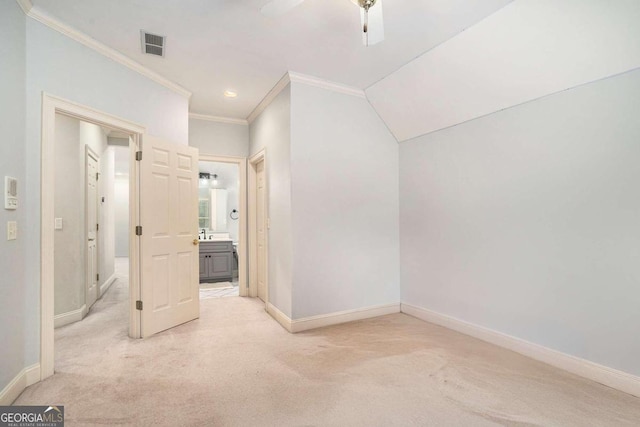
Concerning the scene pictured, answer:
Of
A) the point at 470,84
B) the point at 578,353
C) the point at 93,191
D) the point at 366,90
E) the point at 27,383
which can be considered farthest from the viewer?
the point at 93,191

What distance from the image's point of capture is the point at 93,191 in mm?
4340

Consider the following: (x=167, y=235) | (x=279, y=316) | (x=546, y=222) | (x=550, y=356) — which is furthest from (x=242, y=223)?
(x=550, y=356)

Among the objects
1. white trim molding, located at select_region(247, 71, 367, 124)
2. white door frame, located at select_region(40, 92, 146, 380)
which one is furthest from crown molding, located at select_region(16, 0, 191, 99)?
white trim molding, located at select_region(247, 71, 367, 124)

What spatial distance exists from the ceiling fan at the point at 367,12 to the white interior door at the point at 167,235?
80.5 inches

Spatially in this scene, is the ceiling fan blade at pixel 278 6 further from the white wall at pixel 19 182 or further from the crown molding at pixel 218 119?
the crown molding at pixel 218 119

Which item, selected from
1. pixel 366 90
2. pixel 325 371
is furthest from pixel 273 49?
pixel 325 371

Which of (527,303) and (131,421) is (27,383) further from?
(527,303)

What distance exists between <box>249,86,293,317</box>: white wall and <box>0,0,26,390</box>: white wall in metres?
2.13

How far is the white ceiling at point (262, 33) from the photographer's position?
7.09 ft

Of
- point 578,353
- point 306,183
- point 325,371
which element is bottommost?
point 325,371

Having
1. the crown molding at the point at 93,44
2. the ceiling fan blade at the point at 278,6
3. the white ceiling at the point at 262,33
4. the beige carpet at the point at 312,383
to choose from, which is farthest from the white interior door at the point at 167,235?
the ceiling fan blade at the point at 278,6

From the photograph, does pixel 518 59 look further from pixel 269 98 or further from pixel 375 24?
pixel 269 98

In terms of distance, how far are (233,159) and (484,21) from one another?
360cm

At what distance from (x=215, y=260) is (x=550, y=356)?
16.8ft
